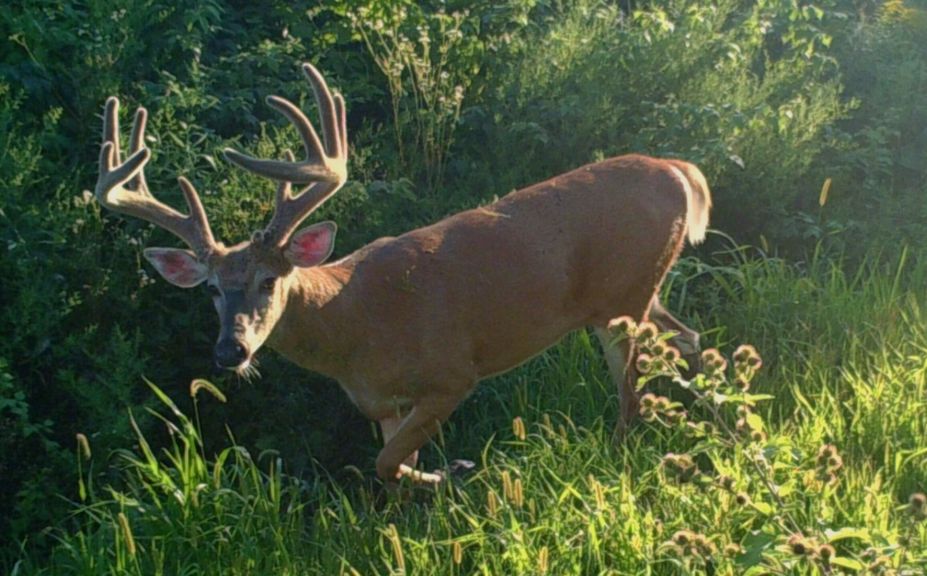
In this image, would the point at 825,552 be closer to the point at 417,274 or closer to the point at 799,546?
the point at 799,546

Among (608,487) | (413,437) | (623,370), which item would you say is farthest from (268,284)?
(623,370)

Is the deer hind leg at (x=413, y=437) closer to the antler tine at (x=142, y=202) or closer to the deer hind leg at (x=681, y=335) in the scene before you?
the antler tine at (x=142, y=202)

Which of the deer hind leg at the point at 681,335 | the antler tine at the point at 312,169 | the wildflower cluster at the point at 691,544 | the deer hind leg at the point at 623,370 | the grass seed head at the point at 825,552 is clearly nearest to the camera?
the grass seed head at the point at 825,552

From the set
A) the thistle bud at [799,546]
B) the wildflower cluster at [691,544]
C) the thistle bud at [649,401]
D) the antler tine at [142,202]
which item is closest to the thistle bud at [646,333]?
the thistle bud at [649,401]

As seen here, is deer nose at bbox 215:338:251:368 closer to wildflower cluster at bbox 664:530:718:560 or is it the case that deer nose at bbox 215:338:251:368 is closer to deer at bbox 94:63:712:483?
deer at bbox 94:63:712:483

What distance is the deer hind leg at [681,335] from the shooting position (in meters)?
6.34

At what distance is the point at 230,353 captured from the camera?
499 centimetres

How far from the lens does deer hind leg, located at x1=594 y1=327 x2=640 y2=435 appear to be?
5969mm

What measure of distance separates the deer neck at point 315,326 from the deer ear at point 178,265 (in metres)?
0.34

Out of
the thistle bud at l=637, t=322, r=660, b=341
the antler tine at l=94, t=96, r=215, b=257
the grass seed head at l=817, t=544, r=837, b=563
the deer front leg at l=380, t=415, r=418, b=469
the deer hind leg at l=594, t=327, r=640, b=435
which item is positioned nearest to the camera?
the grass seed head at l=817, t=544, r=837, b=563

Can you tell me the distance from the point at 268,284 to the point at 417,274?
666 mm

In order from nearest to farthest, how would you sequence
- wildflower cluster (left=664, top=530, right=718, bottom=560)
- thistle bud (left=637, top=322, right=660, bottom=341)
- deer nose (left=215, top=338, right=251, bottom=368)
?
wildflower cluster (left=664, top=530, right=718, bottom=560), thistle bud (left=637, top=322, right=660, bottom=341), deer nose (left=215, top=338, right=251, bottom=368)

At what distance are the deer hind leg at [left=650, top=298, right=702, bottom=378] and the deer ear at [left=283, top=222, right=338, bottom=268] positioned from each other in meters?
1.70

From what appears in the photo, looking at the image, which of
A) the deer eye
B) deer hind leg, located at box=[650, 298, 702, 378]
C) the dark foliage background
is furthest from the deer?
the dark foliage background
